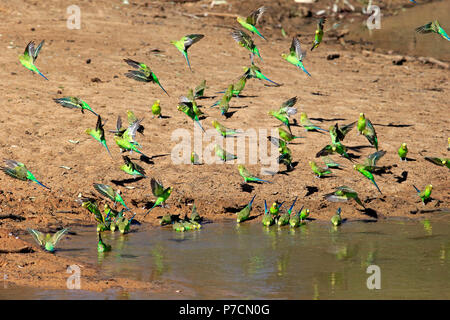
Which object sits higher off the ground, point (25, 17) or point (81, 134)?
point (25, 17)

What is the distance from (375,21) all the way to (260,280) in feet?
39.0

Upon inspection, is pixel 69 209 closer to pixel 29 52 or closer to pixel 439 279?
pixel 29 52

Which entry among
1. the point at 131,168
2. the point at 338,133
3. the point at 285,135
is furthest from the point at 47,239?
the point at 338,133

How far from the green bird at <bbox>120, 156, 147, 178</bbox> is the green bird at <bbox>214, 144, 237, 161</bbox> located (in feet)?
3.16

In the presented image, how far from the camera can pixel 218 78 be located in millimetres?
11227

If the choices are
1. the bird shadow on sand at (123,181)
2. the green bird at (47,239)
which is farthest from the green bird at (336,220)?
the green bird at (47,239)

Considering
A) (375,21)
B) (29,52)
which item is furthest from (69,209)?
(375,21)

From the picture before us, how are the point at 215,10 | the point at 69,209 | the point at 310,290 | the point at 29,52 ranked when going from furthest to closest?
the point at 215,10 → the point at 29,52 → the point at 69,209 → the point at 310,290

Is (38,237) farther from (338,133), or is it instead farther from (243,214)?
(338,133)

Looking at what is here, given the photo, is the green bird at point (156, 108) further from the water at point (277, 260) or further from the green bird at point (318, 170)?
the water at point (277, 260)

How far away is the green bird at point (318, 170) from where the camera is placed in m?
8.45

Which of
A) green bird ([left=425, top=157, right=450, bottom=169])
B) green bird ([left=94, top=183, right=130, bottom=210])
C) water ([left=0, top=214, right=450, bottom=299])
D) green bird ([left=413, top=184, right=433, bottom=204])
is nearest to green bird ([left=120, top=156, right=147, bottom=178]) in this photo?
green bird ([left=94, top=183, right=130, bottom=210])

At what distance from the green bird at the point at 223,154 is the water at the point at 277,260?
1.22 m

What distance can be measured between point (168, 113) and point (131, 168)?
6.06ft
